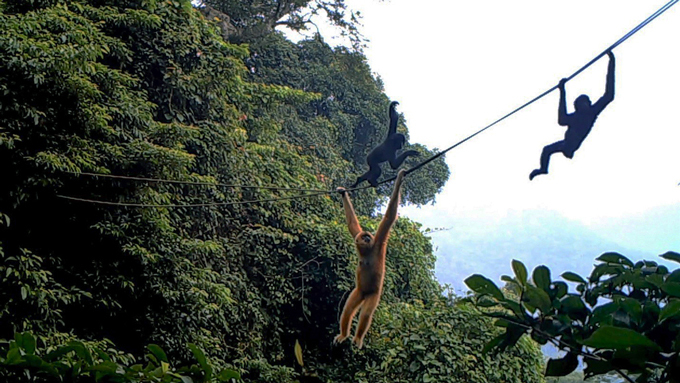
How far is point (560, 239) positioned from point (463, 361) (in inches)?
974

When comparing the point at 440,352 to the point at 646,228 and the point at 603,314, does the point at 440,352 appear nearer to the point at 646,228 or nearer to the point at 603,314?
the point at 603,314

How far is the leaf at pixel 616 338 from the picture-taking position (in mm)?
1088

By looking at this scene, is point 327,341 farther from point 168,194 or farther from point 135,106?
point 135,106

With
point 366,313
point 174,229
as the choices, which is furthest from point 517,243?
point 366,313

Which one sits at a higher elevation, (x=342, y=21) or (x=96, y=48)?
(x=342, y=21)

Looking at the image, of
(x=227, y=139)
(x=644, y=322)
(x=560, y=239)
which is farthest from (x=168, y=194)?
(x=560, y=239)

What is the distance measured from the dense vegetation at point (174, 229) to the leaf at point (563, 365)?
2.46m

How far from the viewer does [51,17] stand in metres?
5.07

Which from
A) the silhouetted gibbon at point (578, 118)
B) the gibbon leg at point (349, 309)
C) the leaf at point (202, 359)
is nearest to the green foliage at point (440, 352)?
the gibbon leg at point (349, 309)

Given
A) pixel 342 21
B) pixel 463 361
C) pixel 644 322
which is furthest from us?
pixel 342 21

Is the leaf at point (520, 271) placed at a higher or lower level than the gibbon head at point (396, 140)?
lower

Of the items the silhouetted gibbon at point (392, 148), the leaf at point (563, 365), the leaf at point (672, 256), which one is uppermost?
the silhouetted gibbon at point (392, 148)

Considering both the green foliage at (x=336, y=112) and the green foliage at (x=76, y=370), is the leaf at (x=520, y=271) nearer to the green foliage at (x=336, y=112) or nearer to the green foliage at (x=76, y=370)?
the green foliage at (x=76, y=370)

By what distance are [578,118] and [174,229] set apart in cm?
433
